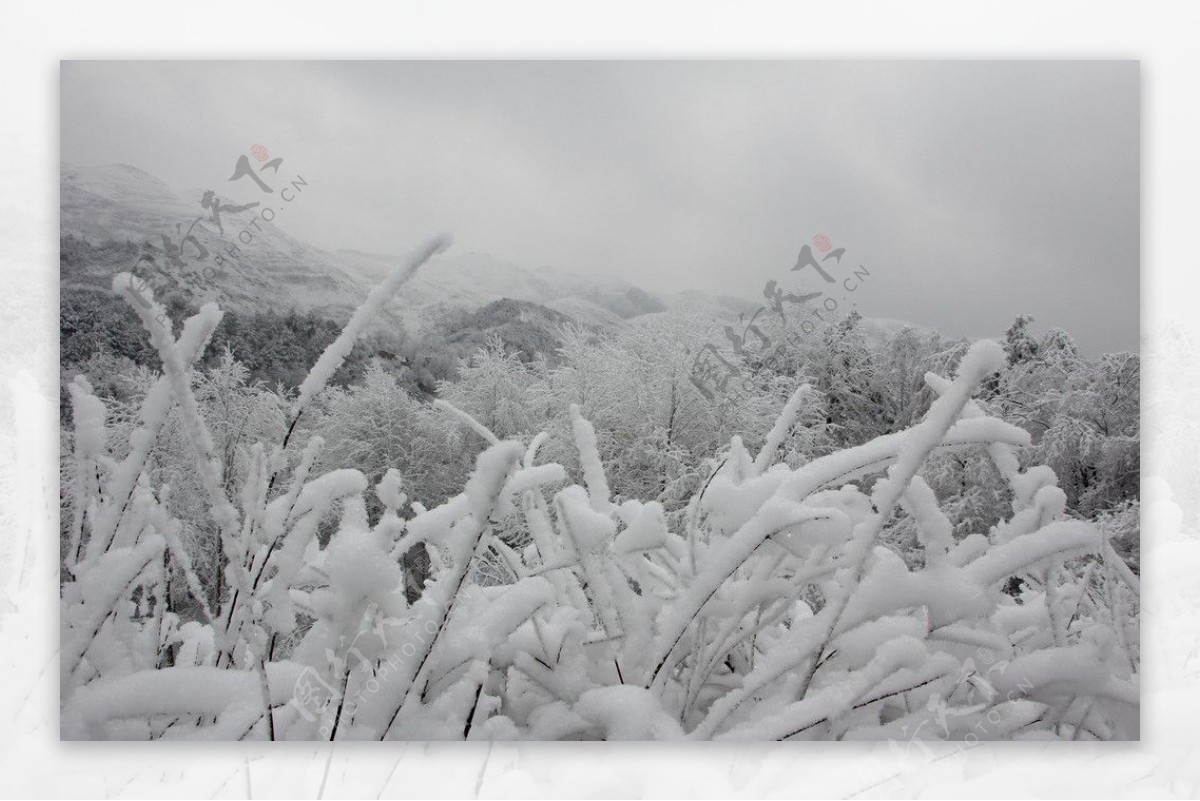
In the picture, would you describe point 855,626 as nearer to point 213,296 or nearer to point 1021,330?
point 213,296

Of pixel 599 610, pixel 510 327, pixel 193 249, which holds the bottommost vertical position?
pixel 599 610

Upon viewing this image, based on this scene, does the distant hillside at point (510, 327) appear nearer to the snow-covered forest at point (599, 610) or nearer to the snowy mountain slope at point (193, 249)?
the snowy mountain slope at point (193, 249)

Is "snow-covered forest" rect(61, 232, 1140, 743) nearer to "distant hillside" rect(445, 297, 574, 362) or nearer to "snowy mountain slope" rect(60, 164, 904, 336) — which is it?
"snowy mountain slope" rect(60, 164, 904, 336)

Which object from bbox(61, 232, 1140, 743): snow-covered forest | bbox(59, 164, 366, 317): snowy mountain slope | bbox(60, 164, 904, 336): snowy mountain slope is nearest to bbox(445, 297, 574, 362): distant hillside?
bbox(60, 164, 904, 336): snowy mountain slope

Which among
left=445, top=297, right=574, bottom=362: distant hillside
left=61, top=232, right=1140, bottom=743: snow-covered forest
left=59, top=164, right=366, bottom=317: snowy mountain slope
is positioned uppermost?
left=445, top=297, right=574, bottom=362: distant hillside

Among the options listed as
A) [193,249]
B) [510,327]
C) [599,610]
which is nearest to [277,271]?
[193,249]

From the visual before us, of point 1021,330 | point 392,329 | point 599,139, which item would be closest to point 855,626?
point 599,139

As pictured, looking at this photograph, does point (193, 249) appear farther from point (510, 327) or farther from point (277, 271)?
point (510, 327)

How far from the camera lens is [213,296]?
2.43m

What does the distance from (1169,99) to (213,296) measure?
2265 millimetres

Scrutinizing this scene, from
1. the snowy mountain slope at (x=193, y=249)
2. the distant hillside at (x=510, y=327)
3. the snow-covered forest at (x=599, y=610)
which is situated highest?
the distant hillside at (x=510, y=327)

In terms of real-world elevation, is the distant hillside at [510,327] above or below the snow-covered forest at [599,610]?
above

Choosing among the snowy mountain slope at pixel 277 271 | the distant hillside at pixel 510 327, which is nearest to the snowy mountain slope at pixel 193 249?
the snowy mountain slope at pixel 277 271

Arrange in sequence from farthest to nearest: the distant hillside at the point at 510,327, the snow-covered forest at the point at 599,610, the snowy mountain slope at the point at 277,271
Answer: the distant hillside at the point at 510,327 → the snowy mountain slope at the point at 277,271 → the snow-covered forest at the point at 599,610
